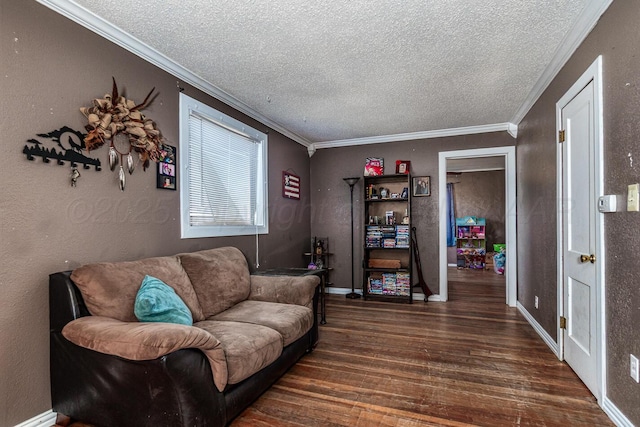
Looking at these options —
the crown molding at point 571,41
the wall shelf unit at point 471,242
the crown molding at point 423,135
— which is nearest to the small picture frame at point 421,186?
the crown molding at point 423,135

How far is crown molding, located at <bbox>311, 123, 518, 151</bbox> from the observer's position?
4387 mm

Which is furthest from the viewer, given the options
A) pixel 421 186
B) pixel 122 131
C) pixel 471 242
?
pixel 471 242

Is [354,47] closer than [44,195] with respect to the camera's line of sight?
No

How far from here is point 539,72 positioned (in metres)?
2.83

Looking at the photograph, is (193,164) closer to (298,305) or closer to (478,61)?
(298,305)

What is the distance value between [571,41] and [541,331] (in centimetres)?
255

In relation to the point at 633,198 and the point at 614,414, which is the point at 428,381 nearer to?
the point at 614,414

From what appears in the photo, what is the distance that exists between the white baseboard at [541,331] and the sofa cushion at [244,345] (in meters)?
2.37

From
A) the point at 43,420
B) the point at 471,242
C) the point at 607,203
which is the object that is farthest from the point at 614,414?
the point at 471,242

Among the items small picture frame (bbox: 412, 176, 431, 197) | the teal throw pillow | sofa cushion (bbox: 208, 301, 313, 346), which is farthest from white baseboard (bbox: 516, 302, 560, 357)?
the teal throw pillow

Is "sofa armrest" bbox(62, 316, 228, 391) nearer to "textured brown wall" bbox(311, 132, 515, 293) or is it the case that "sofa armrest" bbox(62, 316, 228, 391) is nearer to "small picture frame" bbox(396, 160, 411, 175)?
"textured brown wall" bbox(311, 132, 515, 293)

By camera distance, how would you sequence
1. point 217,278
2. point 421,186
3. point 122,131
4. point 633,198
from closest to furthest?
point 633,198 < point 122,131 < point 217,278 < point 421,186

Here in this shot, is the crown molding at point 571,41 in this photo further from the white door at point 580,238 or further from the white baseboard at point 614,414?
the white baseboard at point 614,414

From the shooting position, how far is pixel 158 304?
1.85 metres
